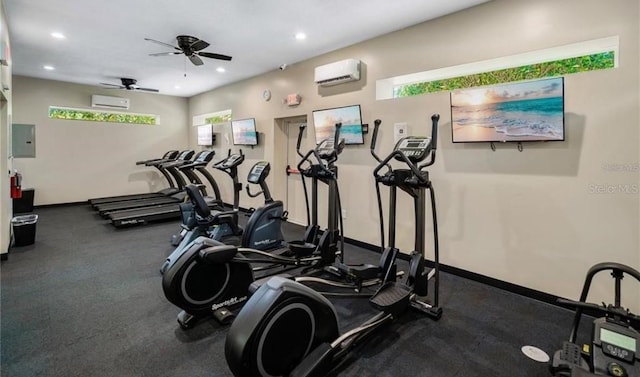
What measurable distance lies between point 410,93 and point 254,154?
13.0 feet

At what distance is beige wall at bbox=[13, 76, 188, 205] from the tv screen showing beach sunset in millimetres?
8312

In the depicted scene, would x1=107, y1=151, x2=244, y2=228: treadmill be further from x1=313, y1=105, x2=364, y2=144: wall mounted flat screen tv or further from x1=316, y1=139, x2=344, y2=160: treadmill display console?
x1=316, y1=139, x2=344, y2=160: treadmill display console

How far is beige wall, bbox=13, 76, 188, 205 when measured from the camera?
23.5 feet

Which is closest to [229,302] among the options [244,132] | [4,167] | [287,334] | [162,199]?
[287,334]

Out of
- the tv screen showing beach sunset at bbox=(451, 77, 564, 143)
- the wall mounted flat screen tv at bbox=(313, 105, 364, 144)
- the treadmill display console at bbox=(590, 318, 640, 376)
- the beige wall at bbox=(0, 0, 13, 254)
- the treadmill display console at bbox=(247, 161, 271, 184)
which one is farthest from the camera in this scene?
the wall mounted flat screen tv at bbox=(313, 105, 364, 144)

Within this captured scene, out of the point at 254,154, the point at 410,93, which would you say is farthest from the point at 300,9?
the point at 254,154

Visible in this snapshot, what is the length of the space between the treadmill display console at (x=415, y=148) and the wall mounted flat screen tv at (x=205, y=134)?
650 centimetres

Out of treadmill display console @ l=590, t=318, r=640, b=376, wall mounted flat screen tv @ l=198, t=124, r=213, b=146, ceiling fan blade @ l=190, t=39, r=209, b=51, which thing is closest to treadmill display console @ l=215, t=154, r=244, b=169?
ceiling fan blade @ l=190, t=39, r=209, b=51

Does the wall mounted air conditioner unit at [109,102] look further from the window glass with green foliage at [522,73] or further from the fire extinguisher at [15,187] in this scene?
the window glass with green foliage at [522,73]

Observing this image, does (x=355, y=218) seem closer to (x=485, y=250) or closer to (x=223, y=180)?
(x=485, y=250)

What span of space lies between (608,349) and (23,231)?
6.54m

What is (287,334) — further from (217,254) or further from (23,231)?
(23,231)

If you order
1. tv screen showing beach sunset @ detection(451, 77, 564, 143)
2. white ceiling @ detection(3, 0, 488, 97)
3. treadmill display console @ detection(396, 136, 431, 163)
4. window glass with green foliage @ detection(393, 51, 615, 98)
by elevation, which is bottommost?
treadmill display console @ detection(396, 136, 431, 163)

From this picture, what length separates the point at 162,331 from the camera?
2498 mm
